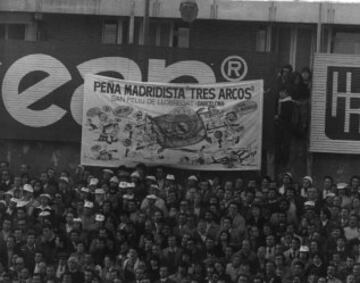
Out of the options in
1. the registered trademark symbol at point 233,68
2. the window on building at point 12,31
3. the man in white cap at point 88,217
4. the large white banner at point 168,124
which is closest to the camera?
the man in white cap at point 88,217

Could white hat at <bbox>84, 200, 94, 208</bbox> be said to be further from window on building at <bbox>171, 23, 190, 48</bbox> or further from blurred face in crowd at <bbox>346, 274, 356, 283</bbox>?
window on building at <bbox>171, 23, 190, 48</bbox>

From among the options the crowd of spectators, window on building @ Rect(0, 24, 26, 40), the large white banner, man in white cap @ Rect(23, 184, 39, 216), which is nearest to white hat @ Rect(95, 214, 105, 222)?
the crowd of spectators

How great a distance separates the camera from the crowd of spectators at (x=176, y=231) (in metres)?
20.4

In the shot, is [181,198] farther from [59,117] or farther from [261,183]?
[59,117]

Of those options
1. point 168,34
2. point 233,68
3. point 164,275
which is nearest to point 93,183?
point 164,275

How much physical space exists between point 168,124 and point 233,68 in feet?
5.55

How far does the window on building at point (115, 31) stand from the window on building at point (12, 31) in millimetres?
1759

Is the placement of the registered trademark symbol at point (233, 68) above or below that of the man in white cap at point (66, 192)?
above

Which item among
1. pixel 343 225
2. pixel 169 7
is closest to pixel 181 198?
pixel 343 225

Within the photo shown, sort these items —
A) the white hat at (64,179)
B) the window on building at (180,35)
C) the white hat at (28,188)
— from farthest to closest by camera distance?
the window on building at (180,35)
the white hat at (64,179)
the white hat at (28,188)

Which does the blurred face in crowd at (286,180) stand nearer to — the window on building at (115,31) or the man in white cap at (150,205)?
the man in white cap at (150,205)

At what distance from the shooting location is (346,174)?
25.1 metres

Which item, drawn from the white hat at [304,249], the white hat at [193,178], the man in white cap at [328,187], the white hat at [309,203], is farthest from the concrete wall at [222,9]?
the white hat at [304,249]

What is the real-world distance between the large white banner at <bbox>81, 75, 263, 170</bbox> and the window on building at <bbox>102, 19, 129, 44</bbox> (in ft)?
7.24
